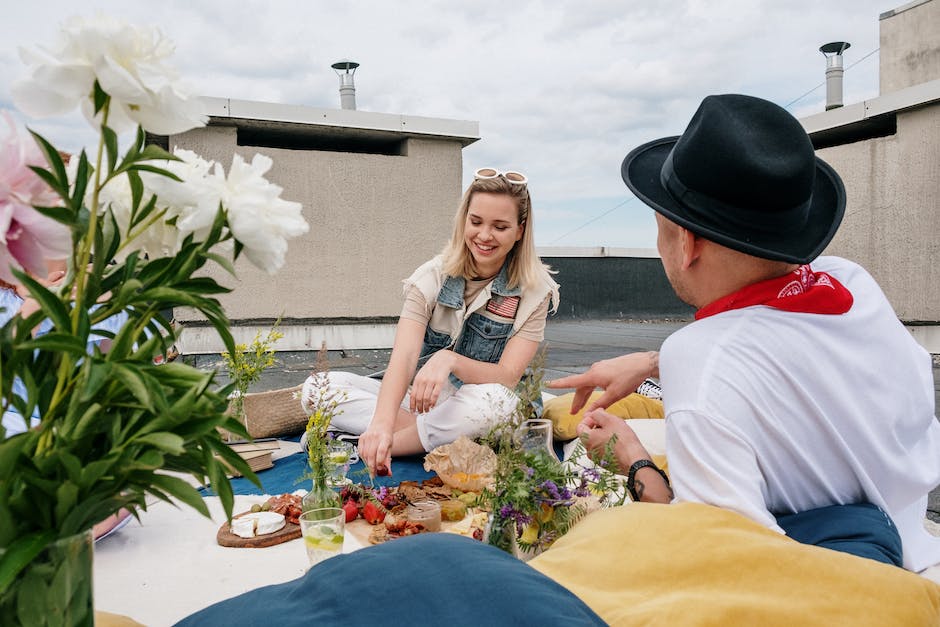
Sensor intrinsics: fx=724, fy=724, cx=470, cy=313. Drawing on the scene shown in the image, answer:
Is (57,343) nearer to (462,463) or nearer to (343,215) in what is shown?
(462,463)

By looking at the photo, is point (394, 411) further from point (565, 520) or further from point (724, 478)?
point (724, 478)

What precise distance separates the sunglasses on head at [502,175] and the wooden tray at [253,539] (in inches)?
69.0

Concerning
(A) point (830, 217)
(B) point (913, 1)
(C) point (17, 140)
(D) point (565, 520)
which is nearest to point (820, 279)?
(A) point (830, 217)

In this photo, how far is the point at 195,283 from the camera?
656 millimetres

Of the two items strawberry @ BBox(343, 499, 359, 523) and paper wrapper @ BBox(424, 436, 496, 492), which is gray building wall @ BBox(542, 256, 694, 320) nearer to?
paper wrapper @ BBox(424, 436, 496, 492)

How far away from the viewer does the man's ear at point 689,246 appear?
1.54 m

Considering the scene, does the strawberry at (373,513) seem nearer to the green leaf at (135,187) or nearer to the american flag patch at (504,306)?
the american flag patch at (504,306)

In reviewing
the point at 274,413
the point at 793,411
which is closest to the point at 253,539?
the point at 274,413

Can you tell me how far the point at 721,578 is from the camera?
103cm

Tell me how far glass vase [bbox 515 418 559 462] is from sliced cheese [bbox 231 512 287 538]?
103 centimetres

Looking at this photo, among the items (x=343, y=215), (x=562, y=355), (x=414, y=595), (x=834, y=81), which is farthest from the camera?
(x=834, y=81)

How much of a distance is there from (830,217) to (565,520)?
865mm

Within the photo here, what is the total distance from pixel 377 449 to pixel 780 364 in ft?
5.33

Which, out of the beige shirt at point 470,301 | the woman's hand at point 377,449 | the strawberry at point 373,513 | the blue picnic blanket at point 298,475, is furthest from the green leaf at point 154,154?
the beige shirt at point 470,301
